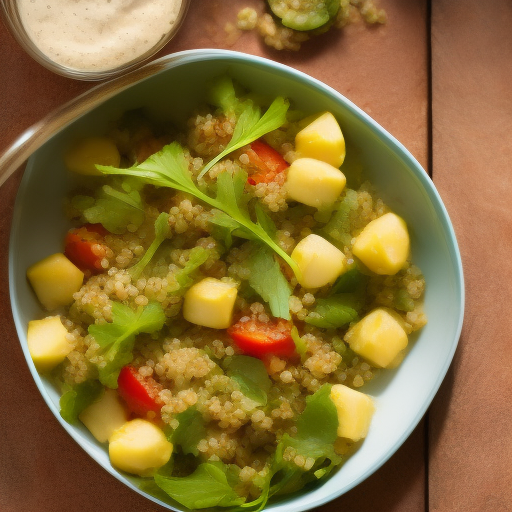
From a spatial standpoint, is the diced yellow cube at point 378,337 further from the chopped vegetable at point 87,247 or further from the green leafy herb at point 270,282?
the chopped vegetable at point 87,247

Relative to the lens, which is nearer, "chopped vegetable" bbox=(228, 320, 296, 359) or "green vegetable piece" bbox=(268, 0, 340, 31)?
"chopped vegetable" bbox=(228, 320, 296, 359)

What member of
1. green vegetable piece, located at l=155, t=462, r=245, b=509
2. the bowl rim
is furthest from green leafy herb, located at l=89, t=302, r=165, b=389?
the bowl rim

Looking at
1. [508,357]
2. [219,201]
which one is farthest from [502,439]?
[219,201]

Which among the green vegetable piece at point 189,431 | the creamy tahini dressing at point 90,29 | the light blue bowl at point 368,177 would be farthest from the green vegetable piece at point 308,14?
the green vegetable piece at point 189,431

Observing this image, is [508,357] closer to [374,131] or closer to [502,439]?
[502,439]

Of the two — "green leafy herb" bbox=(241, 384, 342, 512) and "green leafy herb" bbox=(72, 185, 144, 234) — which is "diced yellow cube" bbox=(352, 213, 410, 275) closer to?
"green leafy herb" bbox=(241, 384, 342, 512)

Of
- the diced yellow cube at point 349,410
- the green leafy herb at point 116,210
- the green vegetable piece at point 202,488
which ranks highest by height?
the green leafy herb at point 116,210

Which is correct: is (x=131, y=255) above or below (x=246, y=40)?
below
